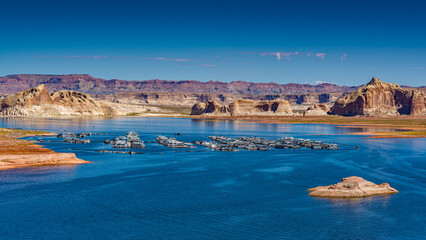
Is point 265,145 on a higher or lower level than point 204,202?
higher

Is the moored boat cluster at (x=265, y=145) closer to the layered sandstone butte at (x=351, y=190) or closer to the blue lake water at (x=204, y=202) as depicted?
the blue lake water at (x=204, y=202)

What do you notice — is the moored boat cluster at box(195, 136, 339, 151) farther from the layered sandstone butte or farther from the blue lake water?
the layered sandstone butte

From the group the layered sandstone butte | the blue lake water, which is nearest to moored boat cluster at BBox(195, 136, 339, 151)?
the blue lake water

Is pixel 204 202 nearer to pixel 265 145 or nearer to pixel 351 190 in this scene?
pixel 351 190

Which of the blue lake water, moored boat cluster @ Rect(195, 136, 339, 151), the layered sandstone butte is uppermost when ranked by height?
moored boat cluster @ Rect(195, 136, 339, 151)

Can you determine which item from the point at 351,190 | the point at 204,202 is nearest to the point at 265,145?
the point at 351,190

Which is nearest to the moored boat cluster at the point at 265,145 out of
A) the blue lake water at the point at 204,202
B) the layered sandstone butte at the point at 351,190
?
the blue lake water at the point at 204,202

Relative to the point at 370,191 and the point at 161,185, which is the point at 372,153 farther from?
the point at 161,185
